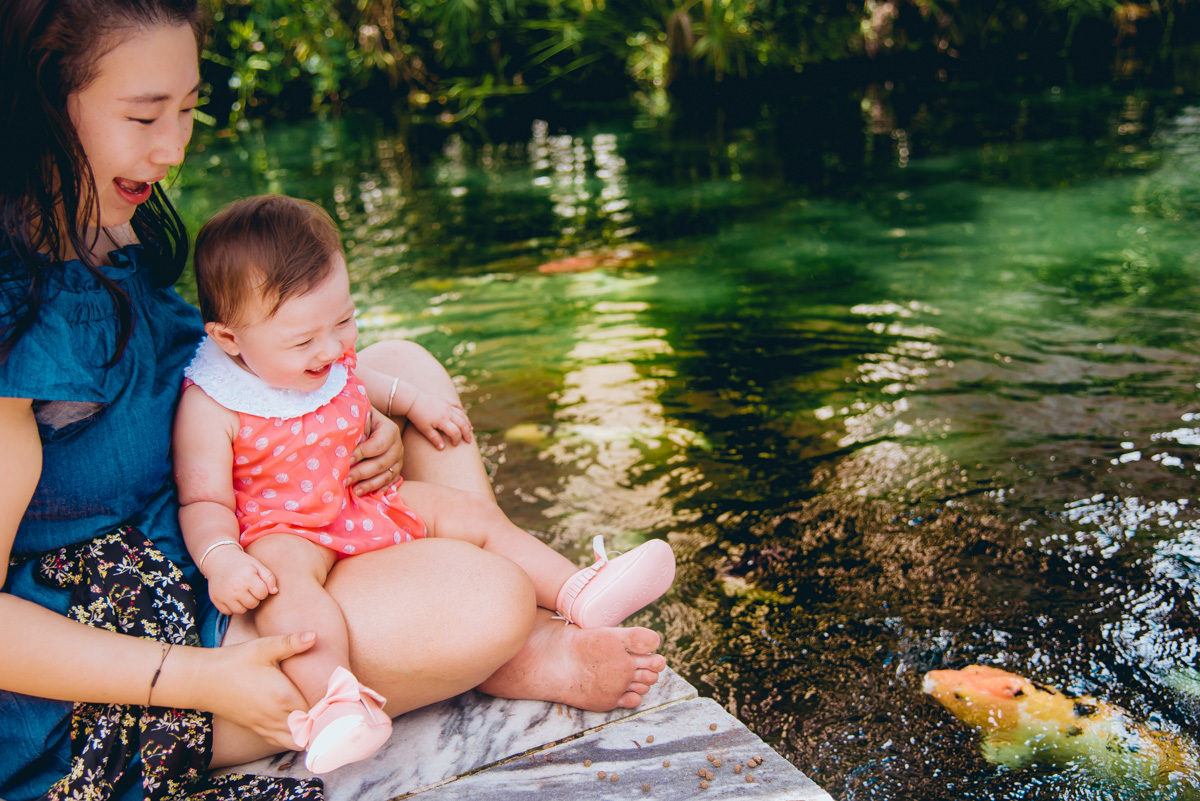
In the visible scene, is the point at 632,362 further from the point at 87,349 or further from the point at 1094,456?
the point at 87,349

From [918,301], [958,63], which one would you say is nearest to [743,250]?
[918,301]

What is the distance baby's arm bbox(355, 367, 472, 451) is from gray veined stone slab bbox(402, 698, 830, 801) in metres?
0.70

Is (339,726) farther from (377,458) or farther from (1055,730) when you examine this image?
(1055,730)

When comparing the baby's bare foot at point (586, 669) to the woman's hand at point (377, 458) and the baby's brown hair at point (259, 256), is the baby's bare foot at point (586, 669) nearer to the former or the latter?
the woman's hand at point (377, 458)

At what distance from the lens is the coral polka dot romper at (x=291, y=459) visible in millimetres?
1685

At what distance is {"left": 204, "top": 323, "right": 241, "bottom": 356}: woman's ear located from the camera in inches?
67.1

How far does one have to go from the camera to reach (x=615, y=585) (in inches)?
70.6

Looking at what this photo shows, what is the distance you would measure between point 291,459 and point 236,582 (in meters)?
0.28

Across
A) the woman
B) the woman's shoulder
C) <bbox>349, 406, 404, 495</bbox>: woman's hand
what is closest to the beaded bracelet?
the woman

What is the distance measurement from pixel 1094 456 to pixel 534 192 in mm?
4743

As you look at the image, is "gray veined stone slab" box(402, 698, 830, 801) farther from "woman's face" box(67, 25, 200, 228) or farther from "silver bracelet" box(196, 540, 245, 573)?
"woman's face" box(67, 25, 200, 228)

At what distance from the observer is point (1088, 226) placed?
16.0 ft

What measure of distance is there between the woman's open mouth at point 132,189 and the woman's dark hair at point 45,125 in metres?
0.05

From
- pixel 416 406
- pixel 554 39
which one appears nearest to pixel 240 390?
pixel 416 406
